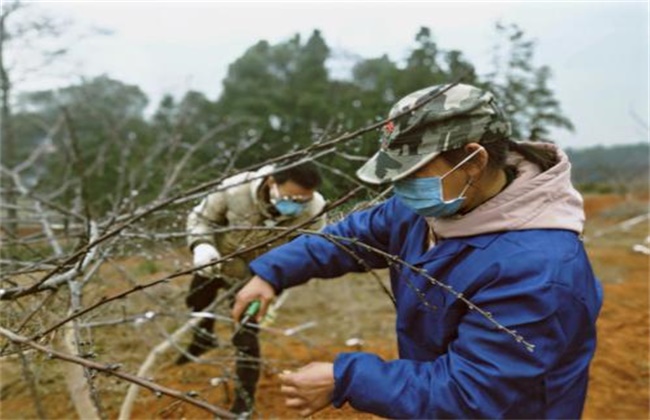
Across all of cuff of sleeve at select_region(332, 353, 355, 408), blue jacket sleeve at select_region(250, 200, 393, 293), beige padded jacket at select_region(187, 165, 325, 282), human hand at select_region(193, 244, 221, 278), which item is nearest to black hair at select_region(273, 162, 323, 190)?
beige padded jacket at select_region(187, 165, 325, 282)

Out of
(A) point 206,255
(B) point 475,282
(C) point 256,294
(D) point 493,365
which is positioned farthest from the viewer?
(A) point 206,255

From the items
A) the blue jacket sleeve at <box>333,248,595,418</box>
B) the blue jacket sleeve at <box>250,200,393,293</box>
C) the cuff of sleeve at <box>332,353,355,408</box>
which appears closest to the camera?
the blue jacket sleeve at <box>333,248,595,418</box>

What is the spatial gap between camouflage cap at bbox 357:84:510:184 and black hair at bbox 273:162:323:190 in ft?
4.38

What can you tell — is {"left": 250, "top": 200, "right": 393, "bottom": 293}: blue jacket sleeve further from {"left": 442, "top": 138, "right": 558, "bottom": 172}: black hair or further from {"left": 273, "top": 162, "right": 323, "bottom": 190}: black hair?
{"left": 273, "top": 162, "right": 323, "bottom": 190}: black hair

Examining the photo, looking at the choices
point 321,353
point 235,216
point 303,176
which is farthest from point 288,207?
point 321,353

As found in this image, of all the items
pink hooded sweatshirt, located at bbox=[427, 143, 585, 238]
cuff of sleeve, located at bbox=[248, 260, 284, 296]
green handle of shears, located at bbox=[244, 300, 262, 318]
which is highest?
pink hooded sweatshirt, located at bbox=[427, 143, 585, 238]

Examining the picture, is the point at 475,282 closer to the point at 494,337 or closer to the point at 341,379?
the point at 494,337

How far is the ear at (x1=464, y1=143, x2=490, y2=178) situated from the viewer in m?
1.42

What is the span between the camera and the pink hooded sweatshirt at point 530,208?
4.50ft

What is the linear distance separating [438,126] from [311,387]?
0.67 metres

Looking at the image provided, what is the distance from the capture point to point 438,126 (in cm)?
141

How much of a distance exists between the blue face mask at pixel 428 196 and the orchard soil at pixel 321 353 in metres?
0.59

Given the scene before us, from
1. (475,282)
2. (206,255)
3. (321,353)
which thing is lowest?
(321,353)

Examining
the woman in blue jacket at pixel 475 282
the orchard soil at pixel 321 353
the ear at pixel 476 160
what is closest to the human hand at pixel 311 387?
the woman in blue jacket at pixel 475 282
